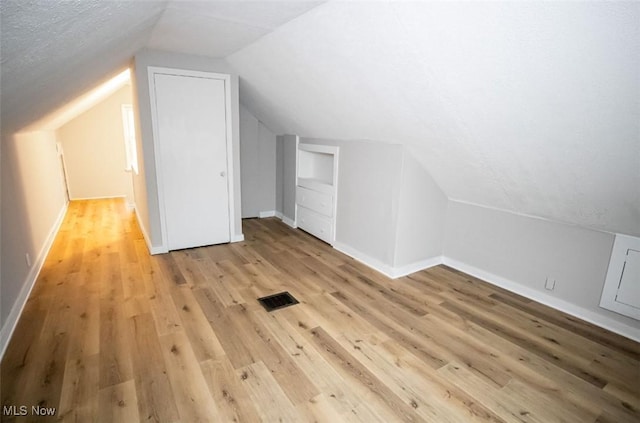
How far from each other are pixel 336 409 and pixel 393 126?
2222 millimetres

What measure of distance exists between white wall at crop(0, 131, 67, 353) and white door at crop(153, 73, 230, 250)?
3.94 ft

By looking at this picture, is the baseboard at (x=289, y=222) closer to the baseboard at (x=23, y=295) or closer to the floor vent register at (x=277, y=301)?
the floor vent register at (x=277, y=301)

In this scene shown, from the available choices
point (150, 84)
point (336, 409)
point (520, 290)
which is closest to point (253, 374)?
point (336, 409)

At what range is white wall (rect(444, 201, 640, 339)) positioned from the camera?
2617mm

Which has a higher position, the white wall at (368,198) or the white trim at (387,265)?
the white wall at (368,198)

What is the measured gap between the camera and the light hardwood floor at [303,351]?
1.76 metres

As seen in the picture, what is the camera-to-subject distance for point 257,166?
5.46 meters

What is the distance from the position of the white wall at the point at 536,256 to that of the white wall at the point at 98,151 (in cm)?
594

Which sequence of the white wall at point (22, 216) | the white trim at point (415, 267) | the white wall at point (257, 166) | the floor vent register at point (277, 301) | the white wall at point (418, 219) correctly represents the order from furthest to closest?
1. the white wall at point (257, 166)
2. the white trim at point (415, 267)
3. the white wall at point (418, 219)
4. the floor vent register at point (277, 301)
5. the white wall at point (22, 216)

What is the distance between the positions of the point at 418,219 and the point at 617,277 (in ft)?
5.30

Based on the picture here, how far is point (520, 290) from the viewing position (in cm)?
310

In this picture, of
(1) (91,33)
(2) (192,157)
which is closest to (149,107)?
(2) (192,157)

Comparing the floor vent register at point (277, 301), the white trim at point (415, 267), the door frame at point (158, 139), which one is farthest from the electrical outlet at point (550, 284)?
the door frame at point (158, 139)

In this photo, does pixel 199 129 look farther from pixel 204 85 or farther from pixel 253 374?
pixel 253 374
